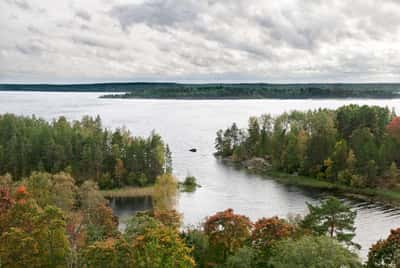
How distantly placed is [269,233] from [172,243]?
7.32m

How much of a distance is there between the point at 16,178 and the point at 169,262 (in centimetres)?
5443

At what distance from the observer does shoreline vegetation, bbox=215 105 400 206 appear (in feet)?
223

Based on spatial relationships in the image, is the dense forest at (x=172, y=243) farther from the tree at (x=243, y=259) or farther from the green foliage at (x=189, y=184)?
the green foliage at (x=189, y=184)

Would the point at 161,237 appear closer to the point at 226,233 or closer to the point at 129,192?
the point at 226,233

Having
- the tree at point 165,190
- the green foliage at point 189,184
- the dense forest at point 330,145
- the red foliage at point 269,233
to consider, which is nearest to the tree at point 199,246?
the red foliage at point 269,233

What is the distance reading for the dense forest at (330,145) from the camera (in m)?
69.4

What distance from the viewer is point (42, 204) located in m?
40.4

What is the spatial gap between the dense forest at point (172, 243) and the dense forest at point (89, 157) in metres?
33.5

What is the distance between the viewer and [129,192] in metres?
66.6

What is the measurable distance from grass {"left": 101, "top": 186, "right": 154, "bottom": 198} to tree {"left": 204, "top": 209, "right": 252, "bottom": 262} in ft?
119

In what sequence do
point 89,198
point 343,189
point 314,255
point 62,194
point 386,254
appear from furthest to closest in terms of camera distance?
point 343,189 → point 89,198 → point 62,194 → point 386,254 → point 314,255

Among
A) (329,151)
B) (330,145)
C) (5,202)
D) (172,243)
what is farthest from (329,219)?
(330,145)

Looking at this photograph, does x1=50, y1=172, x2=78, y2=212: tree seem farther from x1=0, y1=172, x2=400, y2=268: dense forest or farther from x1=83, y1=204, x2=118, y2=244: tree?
x1=0, y1=172, x2=400, y2=268: dense forest

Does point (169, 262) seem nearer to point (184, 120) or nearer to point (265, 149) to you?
point (265, 149)
